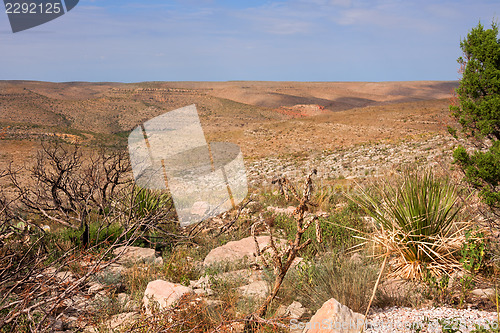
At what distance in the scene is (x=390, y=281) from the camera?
162 inches

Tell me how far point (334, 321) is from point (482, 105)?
4.11 metres

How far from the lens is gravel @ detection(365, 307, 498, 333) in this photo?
2.85 metres

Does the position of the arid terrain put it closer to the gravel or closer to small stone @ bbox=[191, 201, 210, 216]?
small stone @ bbox=[191, 201, 210, 216]

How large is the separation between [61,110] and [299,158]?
137ft

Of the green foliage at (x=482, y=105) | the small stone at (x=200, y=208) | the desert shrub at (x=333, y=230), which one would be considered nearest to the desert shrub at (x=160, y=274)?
the desert shrub at (x=333, y=230)

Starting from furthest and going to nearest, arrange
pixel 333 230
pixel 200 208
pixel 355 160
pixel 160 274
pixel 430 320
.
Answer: pixel 355 160, pixel 200 208, pixel 333 230, pixel 160 274, pixel 430 320

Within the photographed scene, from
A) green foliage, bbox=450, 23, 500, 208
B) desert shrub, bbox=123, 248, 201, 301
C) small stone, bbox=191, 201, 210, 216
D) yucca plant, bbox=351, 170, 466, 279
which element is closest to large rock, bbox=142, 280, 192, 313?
desert shrub, bbox=123, 248, 201, 301

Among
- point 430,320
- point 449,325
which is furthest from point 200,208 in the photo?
point 449,325

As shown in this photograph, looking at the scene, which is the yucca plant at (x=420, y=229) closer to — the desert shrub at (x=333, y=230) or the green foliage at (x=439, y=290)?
the green foliage at (x=439, y=290)

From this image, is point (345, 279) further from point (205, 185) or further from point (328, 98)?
point (328, 98)

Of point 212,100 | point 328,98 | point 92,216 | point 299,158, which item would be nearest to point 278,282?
point 92,216

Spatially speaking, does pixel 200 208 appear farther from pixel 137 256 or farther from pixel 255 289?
pixel 255 289

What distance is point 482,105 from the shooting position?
205 inches

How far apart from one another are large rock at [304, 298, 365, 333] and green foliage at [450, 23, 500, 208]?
10.6 feet
